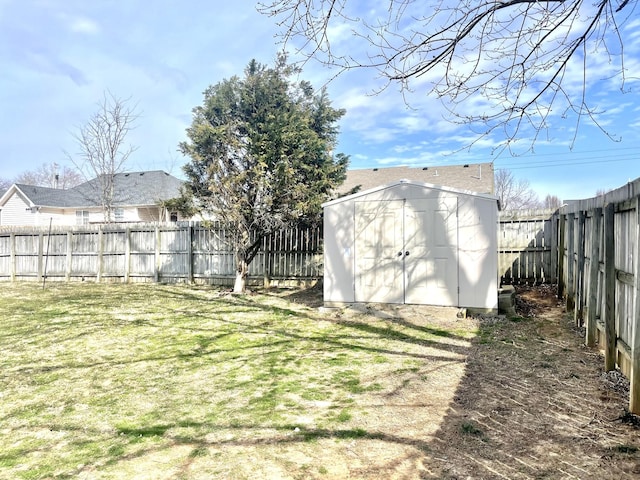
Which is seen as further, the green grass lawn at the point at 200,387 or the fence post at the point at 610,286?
the fence post at the point at 610,286

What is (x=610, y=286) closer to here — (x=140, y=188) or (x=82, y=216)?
(x=140, y=188)

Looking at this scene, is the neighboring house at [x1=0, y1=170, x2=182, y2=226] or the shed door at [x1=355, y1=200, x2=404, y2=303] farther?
the neighboring house at [x1=0, y1=170, x2=182, y2=226]

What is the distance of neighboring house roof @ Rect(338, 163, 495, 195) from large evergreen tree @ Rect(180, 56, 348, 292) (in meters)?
7.39

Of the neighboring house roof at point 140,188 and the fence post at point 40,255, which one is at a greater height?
the neighboring house roof at point 140,188

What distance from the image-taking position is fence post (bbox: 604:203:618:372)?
3.79 meters

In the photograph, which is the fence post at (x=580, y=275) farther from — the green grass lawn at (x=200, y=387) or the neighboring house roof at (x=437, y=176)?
the neighboring house roof at (x=437, y=176)

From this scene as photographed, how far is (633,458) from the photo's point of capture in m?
2.43

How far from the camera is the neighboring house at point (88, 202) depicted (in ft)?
69.0

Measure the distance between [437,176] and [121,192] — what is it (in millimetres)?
16824

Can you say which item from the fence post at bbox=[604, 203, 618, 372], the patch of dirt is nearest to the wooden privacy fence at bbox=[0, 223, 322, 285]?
the patch of dirt

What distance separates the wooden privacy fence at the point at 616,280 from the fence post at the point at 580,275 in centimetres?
3

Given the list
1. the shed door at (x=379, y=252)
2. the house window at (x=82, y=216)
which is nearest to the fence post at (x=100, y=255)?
the shed door at (x=379, y=252)

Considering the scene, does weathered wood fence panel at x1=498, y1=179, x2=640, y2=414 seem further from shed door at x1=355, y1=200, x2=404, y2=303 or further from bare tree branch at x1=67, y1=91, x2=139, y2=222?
bare tree branch at x1=67, y1=91, x2=139, y2=222

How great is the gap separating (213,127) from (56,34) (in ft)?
18.5
